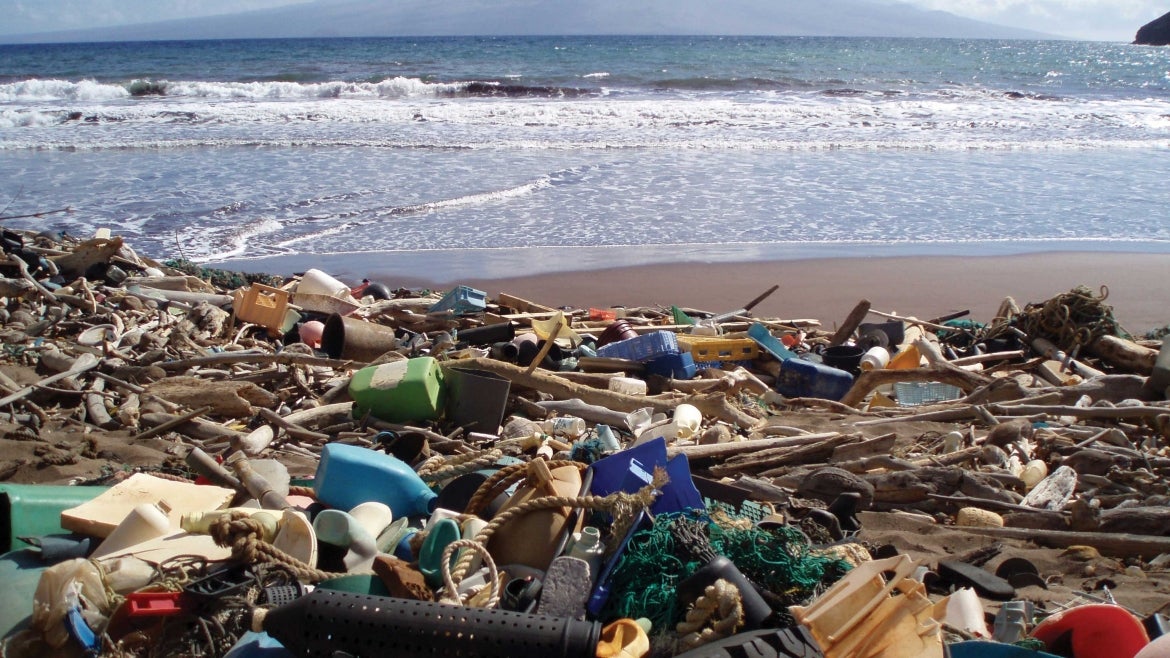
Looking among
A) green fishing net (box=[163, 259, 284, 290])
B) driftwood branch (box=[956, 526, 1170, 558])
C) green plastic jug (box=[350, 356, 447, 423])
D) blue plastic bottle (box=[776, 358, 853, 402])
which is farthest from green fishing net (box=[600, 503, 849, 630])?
green fishing net (box=[163, 259, 284, 290])

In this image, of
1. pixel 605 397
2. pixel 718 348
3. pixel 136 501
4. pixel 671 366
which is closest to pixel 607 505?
pixel 136 501

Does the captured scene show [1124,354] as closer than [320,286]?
Yes

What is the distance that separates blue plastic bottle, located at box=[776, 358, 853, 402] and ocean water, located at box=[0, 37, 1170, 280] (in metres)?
4.18

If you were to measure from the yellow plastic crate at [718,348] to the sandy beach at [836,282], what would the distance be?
2.04 meters

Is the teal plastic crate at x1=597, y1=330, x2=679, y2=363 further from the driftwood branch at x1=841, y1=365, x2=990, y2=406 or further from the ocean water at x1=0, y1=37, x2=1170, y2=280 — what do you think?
the ocean water at x1=0, y1=37, x2=1170, y2=280

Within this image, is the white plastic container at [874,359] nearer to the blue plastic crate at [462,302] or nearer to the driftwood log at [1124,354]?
the driftwood log at [1124,354]

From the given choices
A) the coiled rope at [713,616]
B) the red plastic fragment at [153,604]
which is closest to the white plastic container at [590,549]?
the coiled rope at [713,616]

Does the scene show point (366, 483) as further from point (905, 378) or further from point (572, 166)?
point (572, 166)

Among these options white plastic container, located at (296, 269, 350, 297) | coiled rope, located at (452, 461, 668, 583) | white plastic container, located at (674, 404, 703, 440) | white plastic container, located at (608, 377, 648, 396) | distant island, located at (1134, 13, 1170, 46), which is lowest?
white plastic container, located at (608, 377, 648, 396)

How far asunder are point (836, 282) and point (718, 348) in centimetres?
344

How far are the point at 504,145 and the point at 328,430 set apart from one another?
562 inches

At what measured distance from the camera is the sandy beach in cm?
862

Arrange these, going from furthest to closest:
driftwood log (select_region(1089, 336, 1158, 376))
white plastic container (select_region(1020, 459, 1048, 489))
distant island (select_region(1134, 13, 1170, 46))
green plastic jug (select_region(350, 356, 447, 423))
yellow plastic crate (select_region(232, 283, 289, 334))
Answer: distant island (select_region(1134, 13, 1170, 46)) → yellow plastic crate (select_region(232, 283, 289, 334)) → driftwood log (select_region(1089, 336, 1158, 376)) → green plastic jug (select_region(350, 356, 447, 423)) → white plastic container (select_region(1020, 459, 1048, 489))

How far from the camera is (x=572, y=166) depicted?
15.9m
